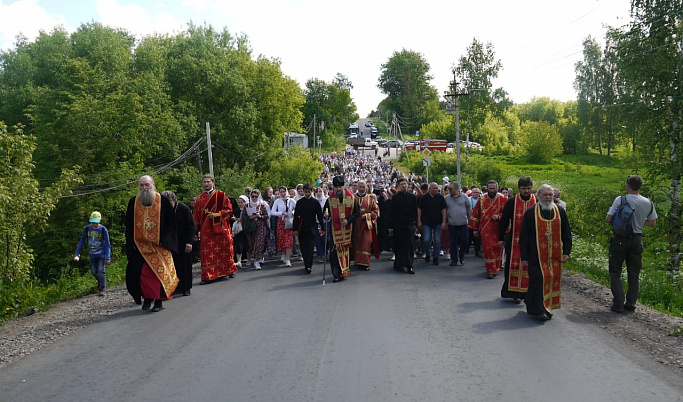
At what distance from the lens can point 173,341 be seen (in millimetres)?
7254

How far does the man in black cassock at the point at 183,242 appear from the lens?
1012 cm

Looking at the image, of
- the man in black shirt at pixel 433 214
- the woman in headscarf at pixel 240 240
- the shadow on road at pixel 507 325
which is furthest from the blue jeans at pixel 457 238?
the shadow on road at pixel 507 325

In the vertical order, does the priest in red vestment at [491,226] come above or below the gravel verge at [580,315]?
above

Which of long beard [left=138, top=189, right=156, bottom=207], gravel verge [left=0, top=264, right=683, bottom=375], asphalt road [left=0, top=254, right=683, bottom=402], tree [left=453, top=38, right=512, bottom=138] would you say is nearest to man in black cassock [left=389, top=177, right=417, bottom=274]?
asphalt road [left=0, top=254, right=683, bottom=402]

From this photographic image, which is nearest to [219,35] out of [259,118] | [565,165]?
[259,118]

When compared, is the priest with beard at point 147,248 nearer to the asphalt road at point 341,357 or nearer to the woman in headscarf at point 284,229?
the asphalt road at point 341,357

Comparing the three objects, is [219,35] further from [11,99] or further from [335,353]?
[335,353]

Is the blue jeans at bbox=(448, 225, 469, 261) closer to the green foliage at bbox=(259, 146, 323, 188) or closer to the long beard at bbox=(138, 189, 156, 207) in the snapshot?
the long beard at bbox=(138, 189, 156, 207)

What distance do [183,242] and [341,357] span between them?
5191 millimetres

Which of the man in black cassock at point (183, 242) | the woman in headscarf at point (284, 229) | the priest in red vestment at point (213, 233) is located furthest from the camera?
the woman in headscarf at point (284, 229)

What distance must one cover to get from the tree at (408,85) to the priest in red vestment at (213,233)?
360 feet

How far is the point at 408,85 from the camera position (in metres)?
124

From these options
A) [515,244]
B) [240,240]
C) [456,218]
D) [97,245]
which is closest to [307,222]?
[240,240]

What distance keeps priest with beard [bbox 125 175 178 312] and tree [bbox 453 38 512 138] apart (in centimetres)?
4658
